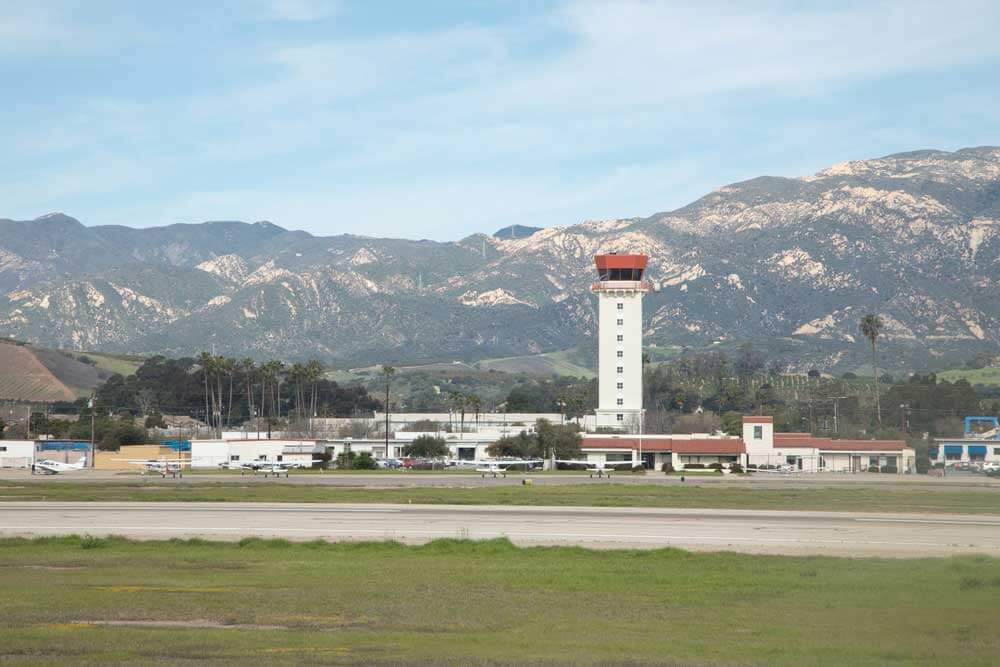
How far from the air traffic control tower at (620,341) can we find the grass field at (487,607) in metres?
124

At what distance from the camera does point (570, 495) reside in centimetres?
7331

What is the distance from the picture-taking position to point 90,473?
111m

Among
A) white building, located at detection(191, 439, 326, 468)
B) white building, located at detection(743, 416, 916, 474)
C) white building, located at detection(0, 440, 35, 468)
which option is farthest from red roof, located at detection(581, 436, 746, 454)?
white building, located at detection(0, 440, 35, 468)

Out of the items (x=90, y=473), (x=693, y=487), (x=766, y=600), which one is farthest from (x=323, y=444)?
(x=766, y=600)

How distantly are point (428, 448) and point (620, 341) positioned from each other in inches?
1396

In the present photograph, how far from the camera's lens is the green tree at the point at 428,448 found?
14225 cm

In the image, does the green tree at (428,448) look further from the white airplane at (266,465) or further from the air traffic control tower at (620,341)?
the air traffic control tower at (620,341)

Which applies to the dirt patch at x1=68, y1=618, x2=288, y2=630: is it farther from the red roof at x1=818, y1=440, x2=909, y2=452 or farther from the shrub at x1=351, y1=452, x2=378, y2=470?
the red roof at x1=818, y1=440, x2=909, y2=452

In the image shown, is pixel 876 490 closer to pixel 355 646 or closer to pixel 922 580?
pixel 922 580

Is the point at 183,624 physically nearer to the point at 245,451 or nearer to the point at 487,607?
the point at 487,607

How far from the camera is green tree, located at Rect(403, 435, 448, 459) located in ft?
467

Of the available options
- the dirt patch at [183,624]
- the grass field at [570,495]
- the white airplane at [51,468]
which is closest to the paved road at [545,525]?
the grass field at [570,495]

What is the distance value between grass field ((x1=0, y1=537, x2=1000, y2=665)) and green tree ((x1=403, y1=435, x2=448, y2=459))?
4029 inches

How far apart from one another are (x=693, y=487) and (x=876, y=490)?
12.9 meters
